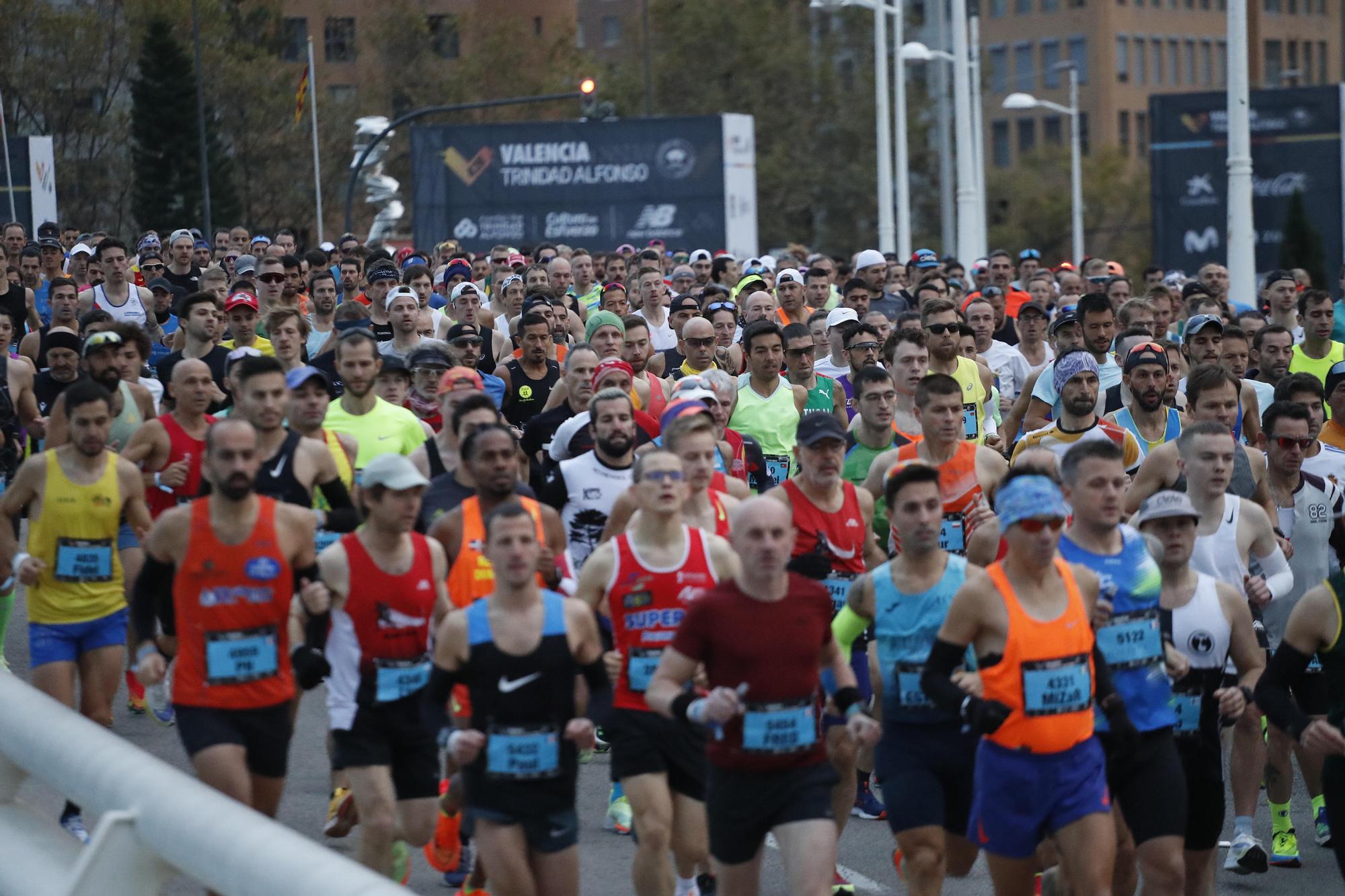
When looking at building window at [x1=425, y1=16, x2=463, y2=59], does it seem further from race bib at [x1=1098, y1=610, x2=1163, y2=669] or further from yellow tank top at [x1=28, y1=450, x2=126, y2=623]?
race bib at [x1=1098, y1=610, x2=1163, y2=669]

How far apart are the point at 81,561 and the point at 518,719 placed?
10.1 ft

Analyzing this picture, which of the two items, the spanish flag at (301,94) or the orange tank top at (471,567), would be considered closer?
the orange tank top at (471,567)

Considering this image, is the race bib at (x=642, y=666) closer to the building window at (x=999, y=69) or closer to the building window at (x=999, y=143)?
the building window at (x=999, y=69)

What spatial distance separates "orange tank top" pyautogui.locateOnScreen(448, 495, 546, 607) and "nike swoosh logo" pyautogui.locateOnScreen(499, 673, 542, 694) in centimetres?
128

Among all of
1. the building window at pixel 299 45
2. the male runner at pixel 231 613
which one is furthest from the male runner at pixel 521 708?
the building window at pixel 299 45

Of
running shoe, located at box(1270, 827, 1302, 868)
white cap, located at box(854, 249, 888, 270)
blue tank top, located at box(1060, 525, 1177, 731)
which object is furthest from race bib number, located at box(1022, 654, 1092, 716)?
white cap, located at box(854, 249, 888, 270)

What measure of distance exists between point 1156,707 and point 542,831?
2.06 metres

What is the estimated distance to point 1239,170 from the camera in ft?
73.8

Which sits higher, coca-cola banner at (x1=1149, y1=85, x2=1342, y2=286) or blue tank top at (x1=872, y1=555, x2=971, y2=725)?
coca-cola banner at (x1=1149, y1=85, x2=1342, y2=286)

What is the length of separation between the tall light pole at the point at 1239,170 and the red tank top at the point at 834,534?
14.6m

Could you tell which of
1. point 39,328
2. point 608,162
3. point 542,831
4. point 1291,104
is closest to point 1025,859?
point 542,831

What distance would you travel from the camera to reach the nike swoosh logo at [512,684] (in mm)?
6637

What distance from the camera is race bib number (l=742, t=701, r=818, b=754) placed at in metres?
6.57

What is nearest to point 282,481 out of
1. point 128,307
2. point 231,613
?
point 231,613
